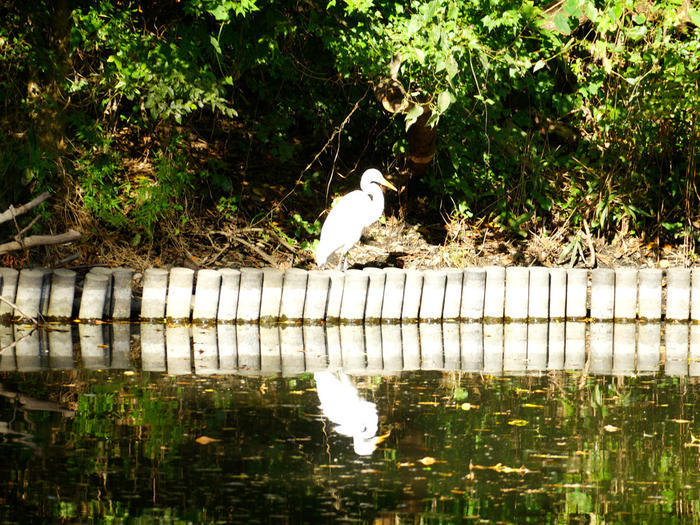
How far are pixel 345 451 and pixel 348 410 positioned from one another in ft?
2.57

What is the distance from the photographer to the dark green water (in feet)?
11.7

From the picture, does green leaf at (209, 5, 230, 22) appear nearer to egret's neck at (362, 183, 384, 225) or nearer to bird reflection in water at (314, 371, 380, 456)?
egret's neck at (362, 183, 384, 225)

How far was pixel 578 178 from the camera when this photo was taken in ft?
36.9

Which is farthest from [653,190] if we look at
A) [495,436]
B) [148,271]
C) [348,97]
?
[495,436]

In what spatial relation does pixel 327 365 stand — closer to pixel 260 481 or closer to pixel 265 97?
pixel 260 481

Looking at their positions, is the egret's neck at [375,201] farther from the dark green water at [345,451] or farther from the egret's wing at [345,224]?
the dark green water at [345,451]

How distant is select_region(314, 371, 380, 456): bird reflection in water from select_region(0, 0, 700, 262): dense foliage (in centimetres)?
296

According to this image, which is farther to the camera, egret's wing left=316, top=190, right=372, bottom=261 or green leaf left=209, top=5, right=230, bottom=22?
egret's wing left=316, top=190, right=372, bottom=261

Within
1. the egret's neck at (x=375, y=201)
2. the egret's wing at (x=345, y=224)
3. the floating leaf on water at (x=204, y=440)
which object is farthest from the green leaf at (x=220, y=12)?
the floating leaf on water at (x=204, y=440)

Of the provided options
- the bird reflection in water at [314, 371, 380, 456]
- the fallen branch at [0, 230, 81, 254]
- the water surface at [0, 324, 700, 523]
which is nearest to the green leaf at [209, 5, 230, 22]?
the fallen branch at [0, 230, 81, 254]

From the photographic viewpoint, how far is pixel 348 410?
509 centimetres

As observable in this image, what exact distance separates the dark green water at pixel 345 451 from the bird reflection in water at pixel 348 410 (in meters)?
0.06

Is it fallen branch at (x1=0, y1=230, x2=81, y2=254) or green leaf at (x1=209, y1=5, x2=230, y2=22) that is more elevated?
green leaf at (x1=209, y1=5, x2=230, y2=22)

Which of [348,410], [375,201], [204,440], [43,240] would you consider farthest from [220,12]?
[204,440]
